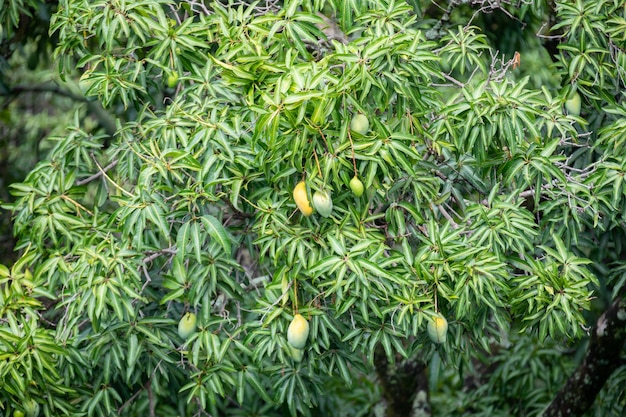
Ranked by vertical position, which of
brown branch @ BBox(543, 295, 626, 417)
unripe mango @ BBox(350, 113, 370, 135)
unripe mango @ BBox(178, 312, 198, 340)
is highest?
unripe mango @ BBox(350, 113, 370, 135)

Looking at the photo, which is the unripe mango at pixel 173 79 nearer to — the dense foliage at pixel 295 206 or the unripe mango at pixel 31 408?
the dense foliage at pixel 295 206

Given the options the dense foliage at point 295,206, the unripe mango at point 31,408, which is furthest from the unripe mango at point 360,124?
the unripe mango at point 31,408

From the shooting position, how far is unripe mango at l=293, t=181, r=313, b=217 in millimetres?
2463

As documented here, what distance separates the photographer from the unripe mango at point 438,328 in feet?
8.28

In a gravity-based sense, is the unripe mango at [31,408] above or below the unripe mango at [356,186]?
below

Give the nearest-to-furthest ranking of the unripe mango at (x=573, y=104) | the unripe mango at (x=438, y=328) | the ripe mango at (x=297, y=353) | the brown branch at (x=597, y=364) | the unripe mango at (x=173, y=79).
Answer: the unripe mango at (x=438, y=328), the ripe mango at (x=297, y=353), the unripe mango at (x=173, y=79), the unripe mango at (x=573, y=104), the brown branch at (x=597, y=364)

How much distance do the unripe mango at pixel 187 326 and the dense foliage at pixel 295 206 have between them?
21 mm

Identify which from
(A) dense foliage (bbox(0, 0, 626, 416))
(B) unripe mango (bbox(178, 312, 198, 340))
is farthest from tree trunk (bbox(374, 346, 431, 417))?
(B) unripe mango (bbox(178, 312, 198, 340))

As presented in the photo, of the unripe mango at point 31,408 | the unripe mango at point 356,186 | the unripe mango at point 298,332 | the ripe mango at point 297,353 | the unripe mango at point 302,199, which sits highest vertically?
the unripe mango at point 356,186

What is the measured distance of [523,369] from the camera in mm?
4363

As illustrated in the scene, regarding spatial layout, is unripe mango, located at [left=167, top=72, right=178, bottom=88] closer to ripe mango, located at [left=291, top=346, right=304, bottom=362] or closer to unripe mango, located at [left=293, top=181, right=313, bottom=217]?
unripe mango, located at [left=293, top=181, right=313, bottom=217]

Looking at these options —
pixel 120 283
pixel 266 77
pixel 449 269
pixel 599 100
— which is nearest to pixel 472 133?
pixel 449 269

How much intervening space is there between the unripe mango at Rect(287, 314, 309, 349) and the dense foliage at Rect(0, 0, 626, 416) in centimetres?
5

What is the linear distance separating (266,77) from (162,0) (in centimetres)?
60
